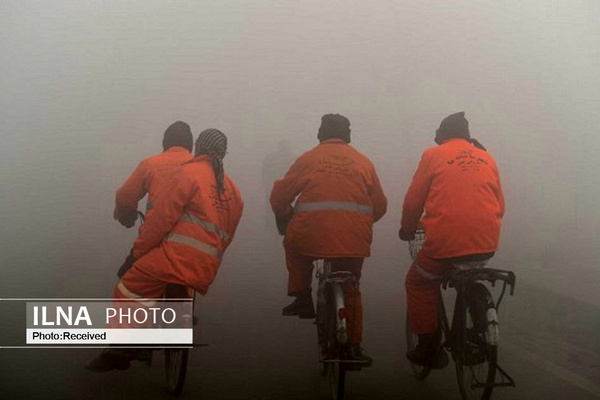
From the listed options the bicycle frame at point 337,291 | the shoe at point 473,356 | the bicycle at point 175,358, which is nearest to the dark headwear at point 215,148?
the bicycle at point 175,358

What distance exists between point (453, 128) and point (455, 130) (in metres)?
0.01

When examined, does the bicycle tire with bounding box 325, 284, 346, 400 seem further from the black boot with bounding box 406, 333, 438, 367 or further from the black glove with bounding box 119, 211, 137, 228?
the black glove with bounding box 119, 211, 137, 228

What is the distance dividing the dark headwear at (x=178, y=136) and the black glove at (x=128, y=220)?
376 millimetres

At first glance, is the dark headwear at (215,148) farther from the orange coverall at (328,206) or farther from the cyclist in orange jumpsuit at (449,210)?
the cyclist in orange jumpsuit at (449,210)

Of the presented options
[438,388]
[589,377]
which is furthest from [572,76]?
[438,388]

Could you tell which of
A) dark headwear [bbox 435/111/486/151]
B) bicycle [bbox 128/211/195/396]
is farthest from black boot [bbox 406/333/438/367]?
bicycle [bbox 128/211/195/396]

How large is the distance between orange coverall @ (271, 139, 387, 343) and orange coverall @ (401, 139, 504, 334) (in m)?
0.21

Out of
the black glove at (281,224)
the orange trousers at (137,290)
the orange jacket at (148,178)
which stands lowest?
the orange trousers at (137,290)

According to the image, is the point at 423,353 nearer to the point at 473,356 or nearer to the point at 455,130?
the point at 473,356

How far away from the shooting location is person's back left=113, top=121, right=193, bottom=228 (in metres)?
2.81

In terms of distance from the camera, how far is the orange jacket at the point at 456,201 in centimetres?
284

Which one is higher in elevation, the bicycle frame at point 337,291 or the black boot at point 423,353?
the bicycle frame at point 337,291

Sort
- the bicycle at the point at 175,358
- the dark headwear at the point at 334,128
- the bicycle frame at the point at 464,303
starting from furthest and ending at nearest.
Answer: the dark headwear at the point at 334,128 < the bicycle at the point at 175,358 < the bicycle frame at the point at 464,303

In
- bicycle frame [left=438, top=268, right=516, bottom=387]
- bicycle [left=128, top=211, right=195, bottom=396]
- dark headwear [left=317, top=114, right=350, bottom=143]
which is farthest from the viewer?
dark headwear [left=317, top=114, right=350, bottom=143]
